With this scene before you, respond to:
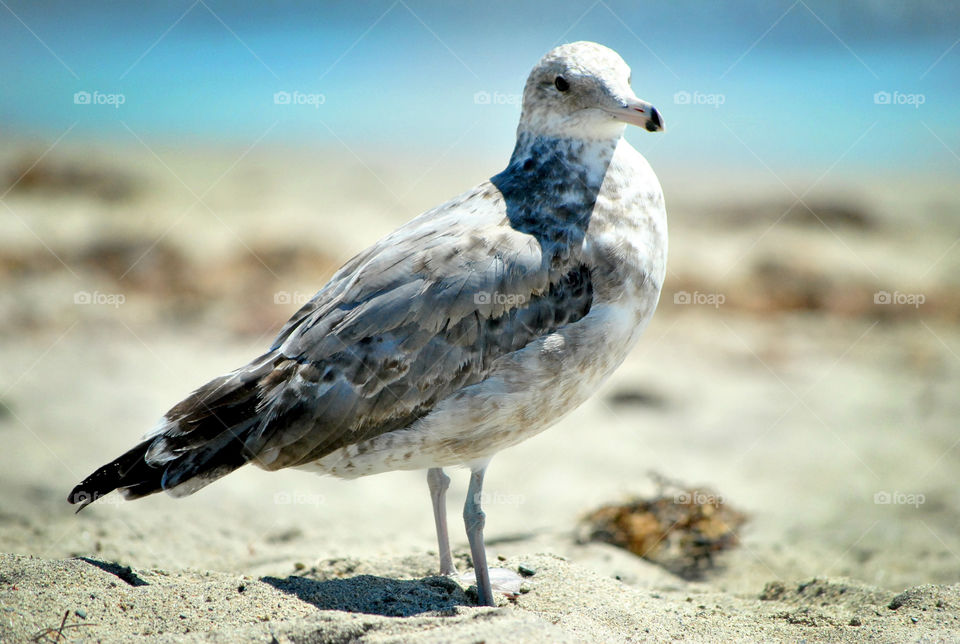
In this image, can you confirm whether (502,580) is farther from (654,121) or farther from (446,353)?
(654,121)

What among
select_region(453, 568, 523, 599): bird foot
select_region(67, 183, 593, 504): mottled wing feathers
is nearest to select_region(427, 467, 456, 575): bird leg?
select_region(453, 568, 523, 599): bird foot

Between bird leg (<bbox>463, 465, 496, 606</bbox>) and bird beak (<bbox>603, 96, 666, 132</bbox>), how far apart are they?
214 cm

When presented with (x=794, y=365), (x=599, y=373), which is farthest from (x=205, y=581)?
(x=794, y=365)

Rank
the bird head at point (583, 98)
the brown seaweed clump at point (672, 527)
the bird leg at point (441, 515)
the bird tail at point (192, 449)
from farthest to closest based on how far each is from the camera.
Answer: the brown seaweed clump at point (672, 527)
the bird leg at point (441, 515)
the bird head at point (583, 98)
the bird tail at point (192, 449)

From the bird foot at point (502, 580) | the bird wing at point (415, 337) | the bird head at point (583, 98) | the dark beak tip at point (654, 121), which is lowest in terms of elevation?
the bird foot at point (502, 580)

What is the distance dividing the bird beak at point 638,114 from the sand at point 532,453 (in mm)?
2620

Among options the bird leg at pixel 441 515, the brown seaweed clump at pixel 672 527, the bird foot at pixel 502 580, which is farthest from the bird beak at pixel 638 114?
the brown seaweed clump at pixel 672 527

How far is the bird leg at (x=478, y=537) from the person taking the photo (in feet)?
15.2

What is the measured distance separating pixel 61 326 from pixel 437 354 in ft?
26.7

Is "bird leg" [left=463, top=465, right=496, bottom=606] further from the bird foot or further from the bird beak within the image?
the bird beak

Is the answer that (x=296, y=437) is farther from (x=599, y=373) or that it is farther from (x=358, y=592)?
(x=599, y=373)

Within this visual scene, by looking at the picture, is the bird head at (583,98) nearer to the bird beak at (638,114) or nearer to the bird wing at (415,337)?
the bird beak at (638,114)

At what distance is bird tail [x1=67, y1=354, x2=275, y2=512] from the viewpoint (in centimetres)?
434

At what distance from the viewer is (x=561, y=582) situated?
5.05 metres
